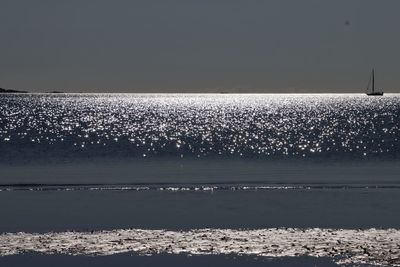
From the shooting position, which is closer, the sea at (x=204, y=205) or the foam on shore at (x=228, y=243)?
the foam on shore at (x=228, y=243)

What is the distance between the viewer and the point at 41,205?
107 ft

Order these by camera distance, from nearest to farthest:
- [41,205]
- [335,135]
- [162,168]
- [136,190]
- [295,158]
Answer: [41,205]
[136,190]
[162,168]
[295,158]
[335,135]

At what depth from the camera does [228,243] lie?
22.8 meters

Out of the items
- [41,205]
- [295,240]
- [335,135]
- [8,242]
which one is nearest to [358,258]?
[295,240]

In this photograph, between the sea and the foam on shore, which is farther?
the sea

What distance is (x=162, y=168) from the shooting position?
5438cm

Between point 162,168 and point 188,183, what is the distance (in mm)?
12464

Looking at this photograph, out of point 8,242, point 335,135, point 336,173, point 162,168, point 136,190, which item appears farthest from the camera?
point 335,135

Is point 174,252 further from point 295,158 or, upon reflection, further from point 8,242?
point 295,158

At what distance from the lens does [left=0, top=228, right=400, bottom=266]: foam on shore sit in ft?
69.6

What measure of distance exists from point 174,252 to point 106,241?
9.03 feet

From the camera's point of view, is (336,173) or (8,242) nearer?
(8,242)

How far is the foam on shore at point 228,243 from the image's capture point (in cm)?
2122

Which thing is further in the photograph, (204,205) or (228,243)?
(204,205)
